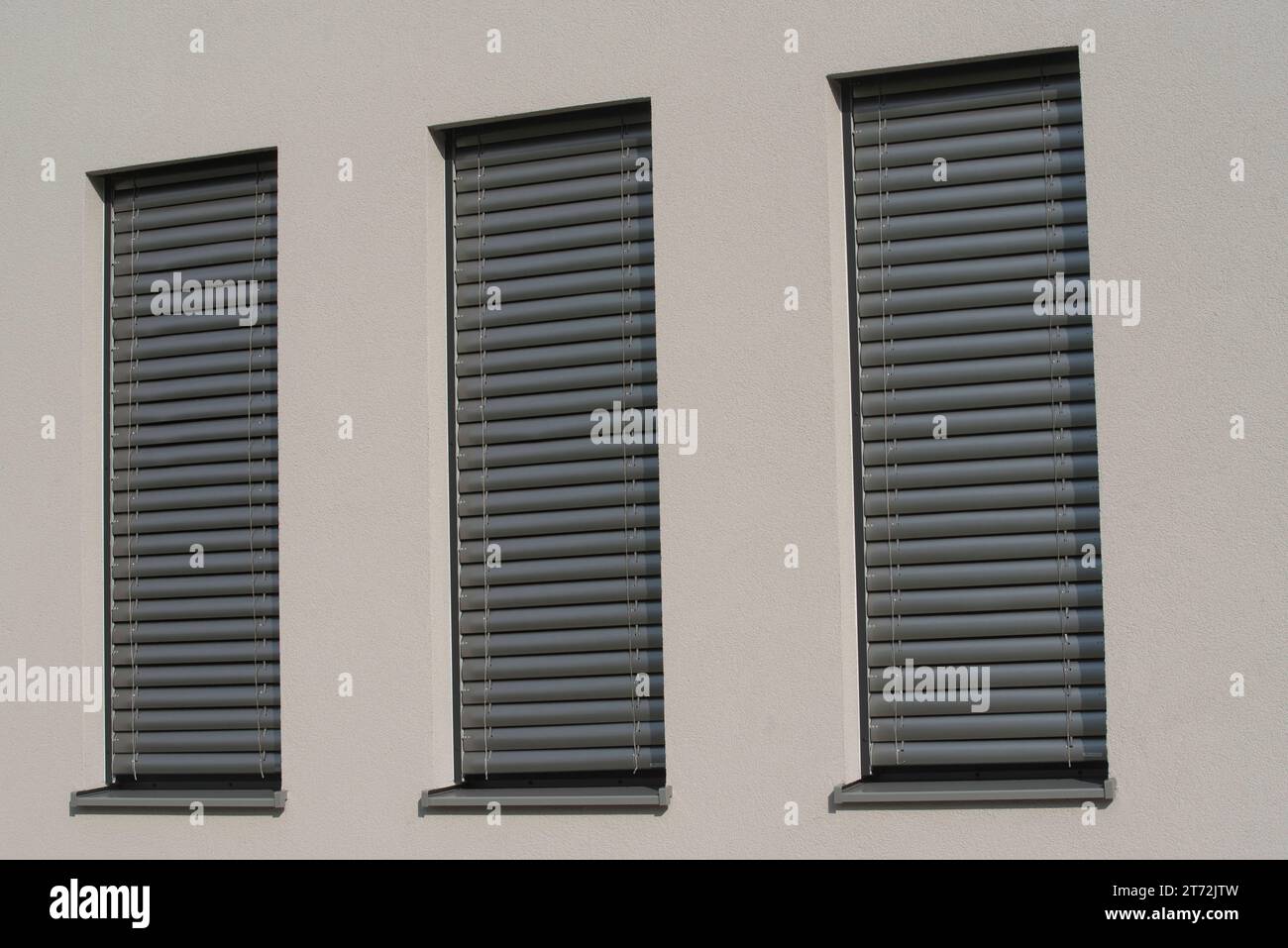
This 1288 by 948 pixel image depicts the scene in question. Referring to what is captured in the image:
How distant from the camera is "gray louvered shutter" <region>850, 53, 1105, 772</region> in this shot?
6.93 m

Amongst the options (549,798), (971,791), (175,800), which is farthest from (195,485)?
→ (971,791)

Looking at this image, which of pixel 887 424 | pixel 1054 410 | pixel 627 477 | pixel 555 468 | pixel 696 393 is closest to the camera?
pixel 1054 410

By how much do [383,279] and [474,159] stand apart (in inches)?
31.6

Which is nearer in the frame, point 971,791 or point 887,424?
point 971,791

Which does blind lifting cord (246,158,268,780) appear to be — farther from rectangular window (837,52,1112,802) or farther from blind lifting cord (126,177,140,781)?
rectangular window (837,52,1112,802)

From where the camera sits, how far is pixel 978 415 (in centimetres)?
707

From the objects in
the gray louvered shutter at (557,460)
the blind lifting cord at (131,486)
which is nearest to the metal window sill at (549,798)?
the gray louvered shutter at (557,460)

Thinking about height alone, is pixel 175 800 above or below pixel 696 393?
below

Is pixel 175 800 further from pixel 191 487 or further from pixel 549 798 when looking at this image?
pixel 549 798

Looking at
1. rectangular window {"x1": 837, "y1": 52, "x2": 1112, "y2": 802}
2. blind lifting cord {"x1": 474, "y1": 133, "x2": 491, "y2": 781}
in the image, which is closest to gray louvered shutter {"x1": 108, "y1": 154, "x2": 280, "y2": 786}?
blind lifting cord {"x1": 474, "y1": 133, "x2": 491, "y2": 781}

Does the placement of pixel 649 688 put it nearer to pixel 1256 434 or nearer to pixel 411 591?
pixel 411 591

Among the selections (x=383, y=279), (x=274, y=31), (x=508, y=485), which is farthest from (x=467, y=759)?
(x=274, y=31)

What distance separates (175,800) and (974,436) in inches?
179

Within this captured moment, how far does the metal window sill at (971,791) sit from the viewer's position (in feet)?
21.7
